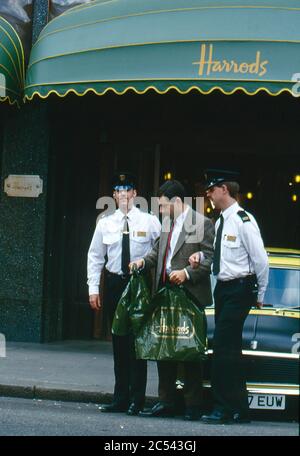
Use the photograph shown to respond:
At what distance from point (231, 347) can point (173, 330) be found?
51 centimetres

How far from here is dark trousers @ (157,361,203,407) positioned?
867cm

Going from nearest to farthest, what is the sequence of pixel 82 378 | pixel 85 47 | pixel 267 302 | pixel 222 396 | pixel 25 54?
pixel 222 396 → pixel 267 302 → pixel 82 378 → pixel 85 47 → pixel 25 54

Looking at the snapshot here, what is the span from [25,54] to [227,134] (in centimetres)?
280

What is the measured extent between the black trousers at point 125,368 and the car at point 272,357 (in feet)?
1.87

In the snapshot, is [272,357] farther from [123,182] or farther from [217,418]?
[123,182]

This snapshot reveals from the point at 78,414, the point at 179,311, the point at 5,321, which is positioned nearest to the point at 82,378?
the point at 78,414

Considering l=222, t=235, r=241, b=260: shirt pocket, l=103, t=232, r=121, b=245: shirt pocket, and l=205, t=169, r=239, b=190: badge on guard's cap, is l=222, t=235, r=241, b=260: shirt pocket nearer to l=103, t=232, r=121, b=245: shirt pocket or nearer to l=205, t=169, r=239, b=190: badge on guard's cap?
l=205, t=169, r=239, b=190: badge on guard's cap

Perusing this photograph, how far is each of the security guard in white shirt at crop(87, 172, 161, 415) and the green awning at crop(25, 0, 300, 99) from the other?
210cm

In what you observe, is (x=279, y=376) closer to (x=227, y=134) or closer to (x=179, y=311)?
(x=179, y=311)

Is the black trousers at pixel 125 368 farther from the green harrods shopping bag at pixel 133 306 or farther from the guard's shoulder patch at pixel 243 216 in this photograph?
the guard's shoulder patch at pixel 243 216

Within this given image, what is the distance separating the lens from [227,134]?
13430 mm

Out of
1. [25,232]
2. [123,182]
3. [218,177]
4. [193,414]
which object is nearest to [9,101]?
[25,232]

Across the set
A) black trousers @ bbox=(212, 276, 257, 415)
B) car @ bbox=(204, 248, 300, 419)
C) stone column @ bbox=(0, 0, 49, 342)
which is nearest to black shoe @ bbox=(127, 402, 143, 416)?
car @ bbox=(204, 248, 300, 419)

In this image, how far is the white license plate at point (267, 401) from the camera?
28.2 feet
